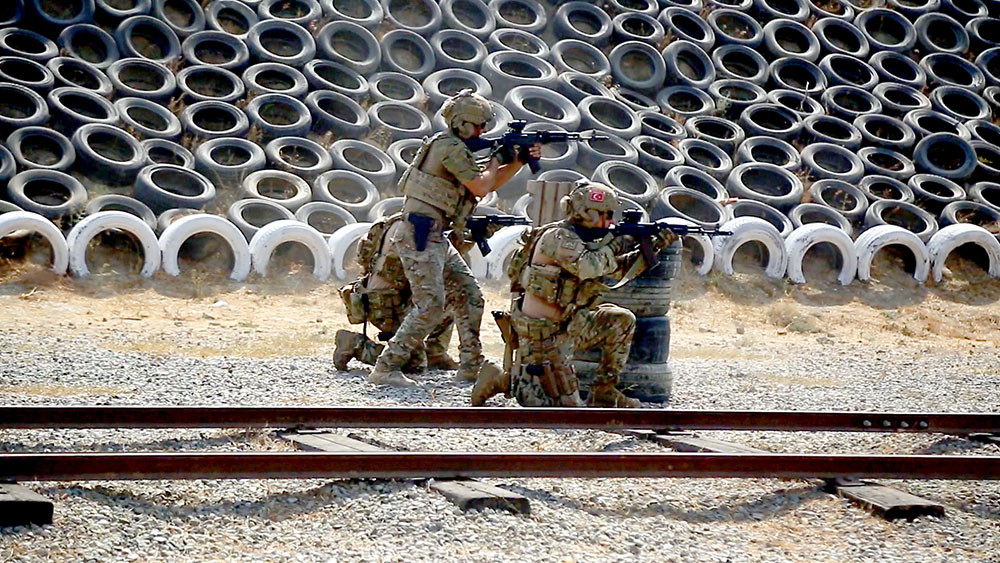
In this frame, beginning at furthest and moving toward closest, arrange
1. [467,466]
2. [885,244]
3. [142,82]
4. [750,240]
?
1. [142,82]
2. [885,244]
3. [750,240]
4. [467,466]

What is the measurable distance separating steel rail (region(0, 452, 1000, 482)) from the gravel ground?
9cm

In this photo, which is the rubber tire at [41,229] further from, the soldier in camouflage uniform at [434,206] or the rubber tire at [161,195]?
the soldier in camouflage uniform at [434,206]

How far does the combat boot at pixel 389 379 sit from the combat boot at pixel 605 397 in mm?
1554

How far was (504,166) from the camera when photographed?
29.7 ft

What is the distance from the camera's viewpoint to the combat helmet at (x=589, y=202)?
7836 millimetres

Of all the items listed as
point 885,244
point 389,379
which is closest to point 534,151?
point 389,379

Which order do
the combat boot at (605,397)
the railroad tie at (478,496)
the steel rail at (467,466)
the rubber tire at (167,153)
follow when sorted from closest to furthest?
the steel rail at (467,466), the railroad tie at (478,496), the combat boot at (605,397), the rubber tire at (167,153)

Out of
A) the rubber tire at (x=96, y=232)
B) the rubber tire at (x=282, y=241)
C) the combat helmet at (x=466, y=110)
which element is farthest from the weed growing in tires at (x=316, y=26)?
the combat helmet at (x=466, y=110)

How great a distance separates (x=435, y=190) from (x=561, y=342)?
174 centimetres

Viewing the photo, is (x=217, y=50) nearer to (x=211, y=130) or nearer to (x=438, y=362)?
(x=211, y=130)

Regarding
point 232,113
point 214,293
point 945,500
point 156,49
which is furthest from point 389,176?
point 945,500

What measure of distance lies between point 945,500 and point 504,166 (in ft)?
13.6

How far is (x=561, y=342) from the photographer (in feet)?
26.4

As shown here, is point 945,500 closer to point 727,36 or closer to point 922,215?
point 922,215
